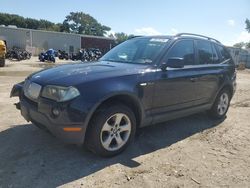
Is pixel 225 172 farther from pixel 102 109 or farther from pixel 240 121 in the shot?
pixel 240 121

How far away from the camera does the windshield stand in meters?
4.85

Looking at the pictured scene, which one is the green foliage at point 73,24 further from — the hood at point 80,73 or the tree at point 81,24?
the hood at point 80,73

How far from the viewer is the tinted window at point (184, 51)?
5.00m

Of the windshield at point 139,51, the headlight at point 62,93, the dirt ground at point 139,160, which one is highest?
the windshield at point 139,51

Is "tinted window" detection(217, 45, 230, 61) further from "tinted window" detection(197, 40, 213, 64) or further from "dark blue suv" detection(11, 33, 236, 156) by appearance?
"dark blue suv" detection(11, 33, 236, 156)

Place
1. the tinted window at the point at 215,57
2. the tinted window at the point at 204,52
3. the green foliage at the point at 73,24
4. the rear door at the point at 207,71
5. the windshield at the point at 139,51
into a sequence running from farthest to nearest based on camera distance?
the green foliage at the point at 73,24 → the tinted window at the point at 215,57 → the tinted window at the point at 204,52 → the rear door at the point at 207,71 → the windshield at the point at 139,51

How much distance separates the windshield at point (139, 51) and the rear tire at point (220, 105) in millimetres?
2082

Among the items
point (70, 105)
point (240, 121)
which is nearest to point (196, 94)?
point (240, 121)

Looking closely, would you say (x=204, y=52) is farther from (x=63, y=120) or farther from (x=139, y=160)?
(x=63, y=120)

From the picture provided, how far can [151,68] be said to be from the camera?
179 inches

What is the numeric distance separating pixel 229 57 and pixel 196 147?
9.20 ft

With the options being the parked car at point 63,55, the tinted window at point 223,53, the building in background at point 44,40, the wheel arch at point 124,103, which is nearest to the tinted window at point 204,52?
the tinted window at point 223,53

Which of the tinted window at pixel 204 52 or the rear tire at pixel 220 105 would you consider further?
the rear tire at pixel 220 105

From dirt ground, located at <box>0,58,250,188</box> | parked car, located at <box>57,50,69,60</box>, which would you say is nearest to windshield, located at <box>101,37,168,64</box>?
dirt ground, located at <box>0,58,250,188</box>
